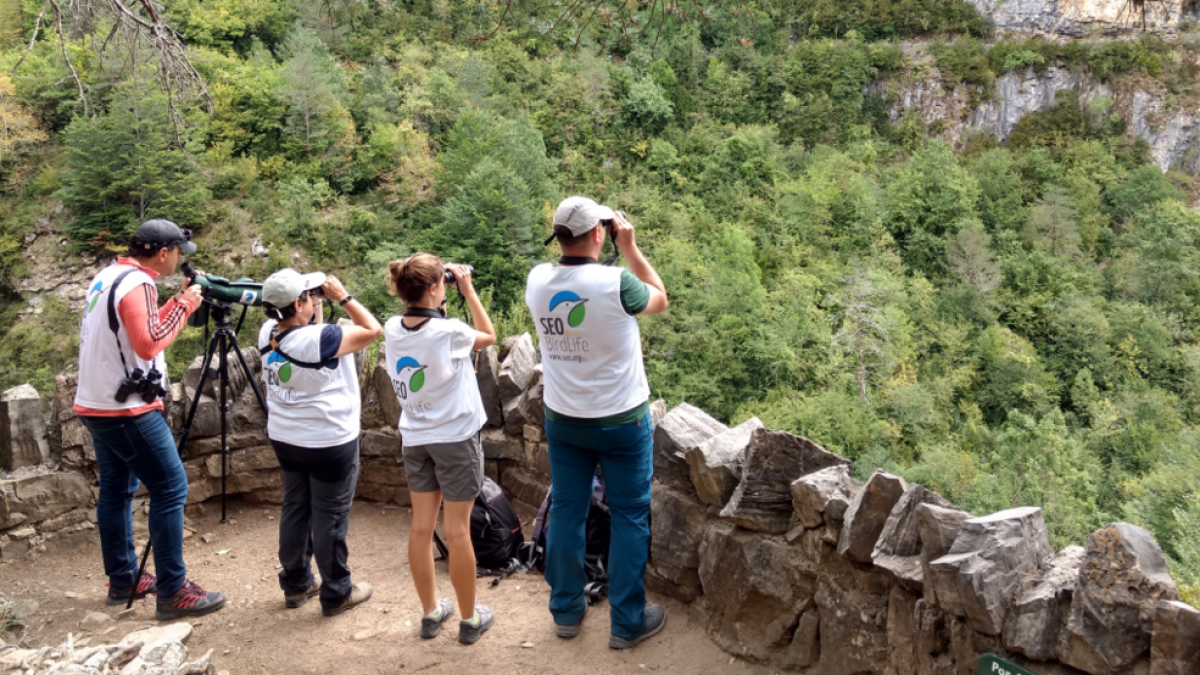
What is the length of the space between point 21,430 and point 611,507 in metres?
3.19

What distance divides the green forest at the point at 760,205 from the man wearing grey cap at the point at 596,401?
1412 cm

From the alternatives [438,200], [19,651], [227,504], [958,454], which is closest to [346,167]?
[438,200]

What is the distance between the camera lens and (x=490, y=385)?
4227 millimetres

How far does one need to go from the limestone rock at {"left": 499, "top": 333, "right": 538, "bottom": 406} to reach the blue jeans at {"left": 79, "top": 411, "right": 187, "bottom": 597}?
1531mm

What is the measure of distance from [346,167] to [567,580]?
25968 mm

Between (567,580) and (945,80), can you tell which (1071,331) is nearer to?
(945,80)

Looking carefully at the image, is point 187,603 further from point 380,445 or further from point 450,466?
point 450,466

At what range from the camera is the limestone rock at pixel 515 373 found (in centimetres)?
417

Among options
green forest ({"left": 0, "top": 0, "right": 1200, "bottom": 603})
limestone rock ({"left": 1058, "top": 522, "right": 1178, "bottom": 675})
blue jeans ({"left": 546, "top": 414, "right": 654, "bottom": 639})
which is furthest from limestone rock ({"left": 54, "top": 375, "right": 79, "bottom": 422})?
green forest ({"left": 0, "top": 0, "right": 1200, "bottom": 603})

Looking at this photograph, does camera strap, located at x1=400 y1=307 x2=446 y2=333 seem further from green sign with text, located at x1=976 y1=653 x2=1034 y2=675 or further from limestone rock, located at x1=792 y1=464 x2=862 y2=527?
green sign with text, located at x1=976 y1=653 x2=1034 y2=675

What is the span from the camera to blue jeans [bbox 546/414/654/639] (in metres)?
2.79

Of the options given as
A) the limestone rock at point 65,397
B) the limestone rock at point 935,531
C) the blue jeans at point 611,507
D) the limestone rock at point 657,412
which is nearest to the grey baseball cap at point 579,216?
the blue jeans at point 611,507

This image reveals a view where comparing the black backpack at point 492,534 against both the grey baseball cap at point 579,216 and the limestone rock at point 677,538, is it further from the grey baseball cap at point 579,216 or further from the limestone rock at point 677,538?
the grey baseball cap at point 579,216

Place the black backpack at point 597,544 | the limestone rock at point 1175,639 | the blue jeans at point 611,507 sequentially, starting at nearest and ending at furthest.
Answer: the limestone rock at point 1175,639
the blue jeans at point 611,507
the black backpack at point 597,544
